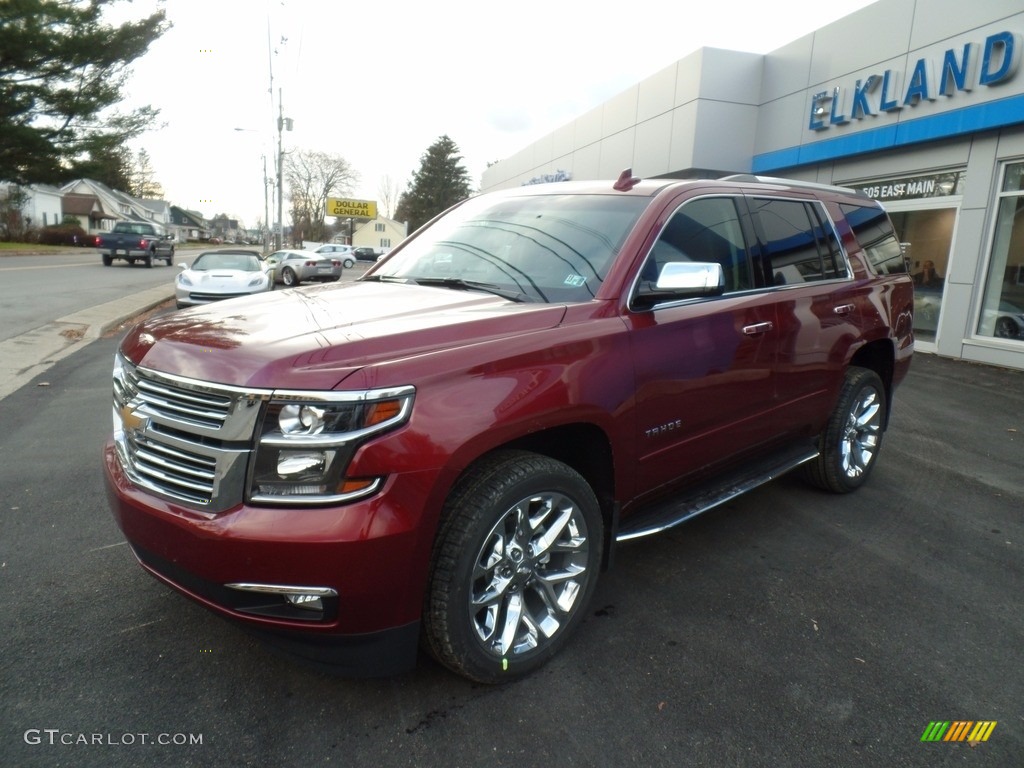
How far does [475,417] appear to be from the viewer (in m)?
2.23

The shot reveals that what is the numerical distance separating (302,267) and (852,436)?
96.1 ft

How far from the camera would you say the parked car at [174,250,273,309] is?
13.7m

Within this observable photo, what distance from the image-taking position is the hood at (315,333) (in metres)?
2.10

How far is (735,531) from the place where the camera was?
12.9 ft

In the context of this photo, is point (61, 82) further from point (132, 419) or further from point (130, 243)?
point (132, 419)

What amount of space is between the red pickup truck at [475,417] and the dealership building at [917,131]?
27.3ft

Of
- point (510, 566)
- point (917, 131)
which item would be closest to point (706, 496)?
point (510, 566)

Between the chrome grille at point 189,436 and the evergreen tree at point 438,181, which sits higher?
the evergreen tree at point 438,181

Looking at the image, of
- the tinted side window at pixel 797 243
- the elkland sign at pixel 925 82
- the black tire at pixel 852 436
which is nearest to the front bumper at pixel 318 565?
the tinted side window at pixel 797 243

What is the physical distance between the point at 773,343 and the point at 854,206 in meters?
1.64

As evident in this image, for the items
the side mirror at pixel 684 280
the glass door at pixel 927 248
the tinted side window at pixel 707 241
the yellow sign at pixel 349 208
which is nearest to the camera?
the side mirror at pixel 684 280

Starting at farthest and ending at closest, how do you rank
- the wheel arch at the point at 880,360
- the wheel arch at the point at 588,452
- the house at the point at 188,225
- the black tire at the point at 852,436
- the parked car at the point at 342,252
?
1. the house at the point at 188,225
2. the parked car at the point at 342,252
3. the wheel arch at the point at 880,360
4. the black tire at the point at 852,436
5. the wheel arch at the point at 588,452

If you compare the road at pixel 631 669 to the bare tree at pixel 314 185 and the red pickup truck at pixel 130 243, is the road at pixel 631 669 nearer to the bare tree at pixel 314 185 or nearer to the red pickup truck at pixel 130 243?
the red pickup truck at pixel 130 243

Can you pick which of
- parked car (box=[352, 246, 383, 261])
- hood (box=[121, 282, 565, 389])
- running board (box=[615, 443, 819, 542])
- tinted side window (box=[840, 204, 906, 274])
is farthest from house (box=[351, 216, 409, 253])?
hood (box=[121, 282, 565, 389])
